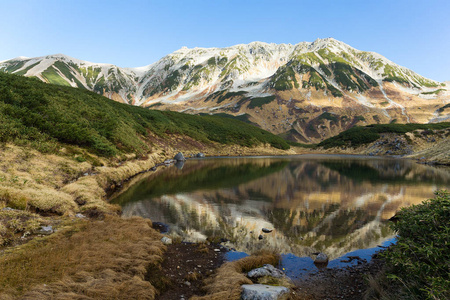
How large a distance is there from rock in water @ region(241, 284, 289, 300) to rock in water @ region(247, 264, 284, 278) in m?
1.48

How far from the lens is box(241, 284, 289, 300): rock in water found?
806cm

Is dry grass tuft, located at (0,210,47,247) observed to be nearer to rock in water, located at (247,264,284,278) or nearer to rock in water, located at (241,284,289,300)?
rock in water, located at (241,284,289,300)

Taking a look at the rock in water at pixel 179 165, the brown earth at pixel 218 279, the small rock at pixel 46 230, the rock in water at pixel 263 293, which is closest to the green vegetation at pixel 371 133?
the rock in water at pixel 179 165

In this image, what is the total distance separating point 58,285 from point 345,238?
52.3 ft

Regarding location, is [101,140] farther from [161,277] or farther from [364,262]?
[364,262]

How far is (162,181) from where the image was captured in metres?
37.2

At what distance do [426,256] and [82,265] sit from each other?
12.0m

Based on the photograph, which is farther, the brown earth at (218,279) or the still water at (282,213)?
the still water at (282,213)

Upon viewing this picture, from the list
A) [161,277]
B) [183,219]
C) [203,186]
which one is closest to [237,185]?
[203,186]

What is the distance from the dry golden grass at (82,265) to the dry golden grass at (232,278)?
2.31 meters

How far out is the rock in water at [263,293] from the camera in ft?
26.5

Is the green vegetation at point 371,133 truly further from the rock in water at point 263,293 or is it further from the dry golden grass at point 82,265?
the dry golden grass at point 82,265

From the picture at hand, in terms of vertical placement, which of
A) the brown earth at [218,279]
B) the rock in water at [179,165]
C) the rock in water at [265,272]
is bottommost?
the rock in water at [179,165]

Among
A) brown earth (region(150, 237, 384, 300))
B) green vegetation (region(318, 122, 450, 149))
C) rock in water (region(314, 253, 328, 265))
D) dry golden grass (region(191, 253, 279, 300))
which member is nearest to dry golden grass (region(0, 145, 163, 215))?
brown earth (region(150, 237, 384, 300))
